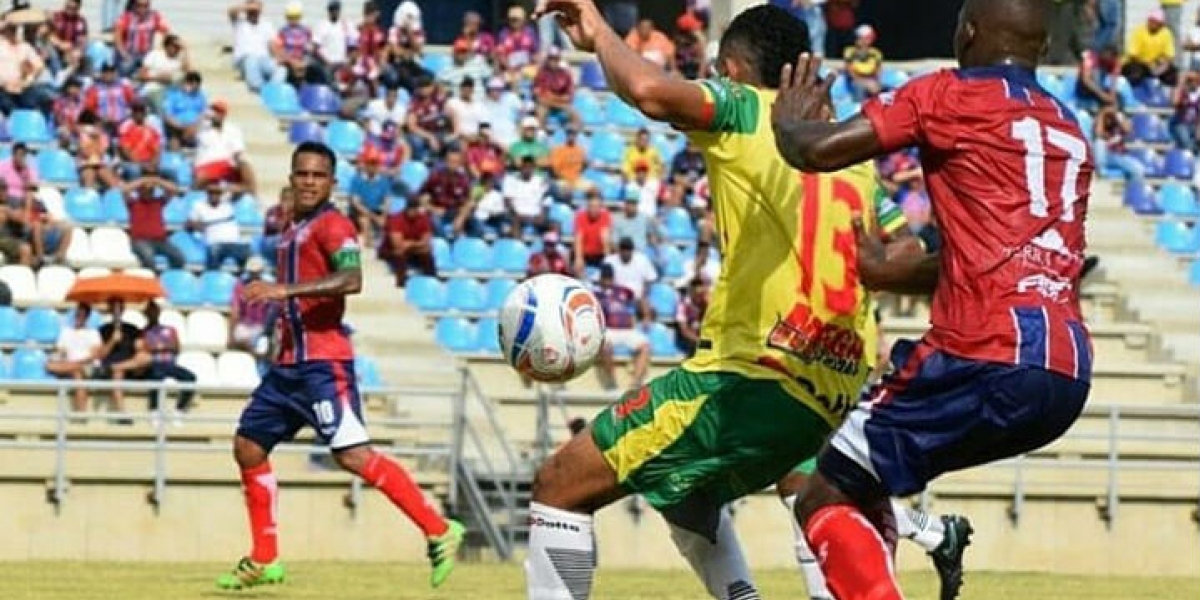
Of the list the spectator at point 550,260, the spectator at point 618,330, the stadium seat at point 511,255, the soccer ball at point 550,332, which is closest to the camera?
the soccer ball at point 550,332

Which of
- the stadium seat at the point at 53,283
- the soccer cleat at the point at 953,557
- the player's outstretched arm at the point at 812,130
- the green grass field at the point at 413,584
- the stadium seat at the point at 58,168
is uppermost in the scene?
the player's outstretched arm at the point at 812,130

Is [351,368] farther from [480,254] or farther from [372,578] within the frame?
[480,254]

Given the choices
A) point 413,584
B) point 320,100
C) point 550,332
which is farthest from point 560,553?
point 320,100

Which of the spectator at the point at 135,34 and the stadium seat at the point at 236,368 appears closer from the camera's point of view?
the stadium seat at the point at 236,368

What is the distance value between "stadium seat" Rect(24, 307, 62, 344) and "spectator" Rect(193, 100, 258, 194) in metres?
2.86

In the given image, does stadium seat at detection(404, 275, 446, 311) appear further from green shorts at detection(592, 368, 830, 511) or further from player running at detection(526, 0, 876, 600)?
green shorts at detection(592, 368, 830, 511)

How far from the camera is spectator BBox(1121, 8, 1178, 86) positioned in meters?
31.7

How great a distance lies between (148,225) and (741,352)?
16763mm

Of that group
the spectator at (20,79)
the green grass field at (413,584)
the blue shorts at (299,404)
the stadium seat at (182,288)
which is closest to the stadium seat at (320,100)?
the spectator at (20,79)

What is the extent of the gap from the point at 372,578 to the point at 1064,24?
19.8m

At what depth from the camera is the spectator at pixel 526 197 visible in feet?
88.2

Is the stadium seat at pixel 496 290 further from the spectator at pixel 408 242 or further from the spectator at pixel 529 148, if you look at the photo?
the spectator at pixel 529 148

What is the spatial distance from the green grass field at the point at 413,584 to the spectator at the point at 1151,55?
41.9 feet

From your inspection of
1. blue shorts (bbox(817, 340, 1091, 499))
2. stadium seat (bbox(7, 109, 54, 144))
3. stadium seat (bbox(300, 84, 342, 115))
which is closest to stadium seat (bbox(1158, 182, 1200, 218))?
stadium seat (bbox(300, 84, 342, 115))
